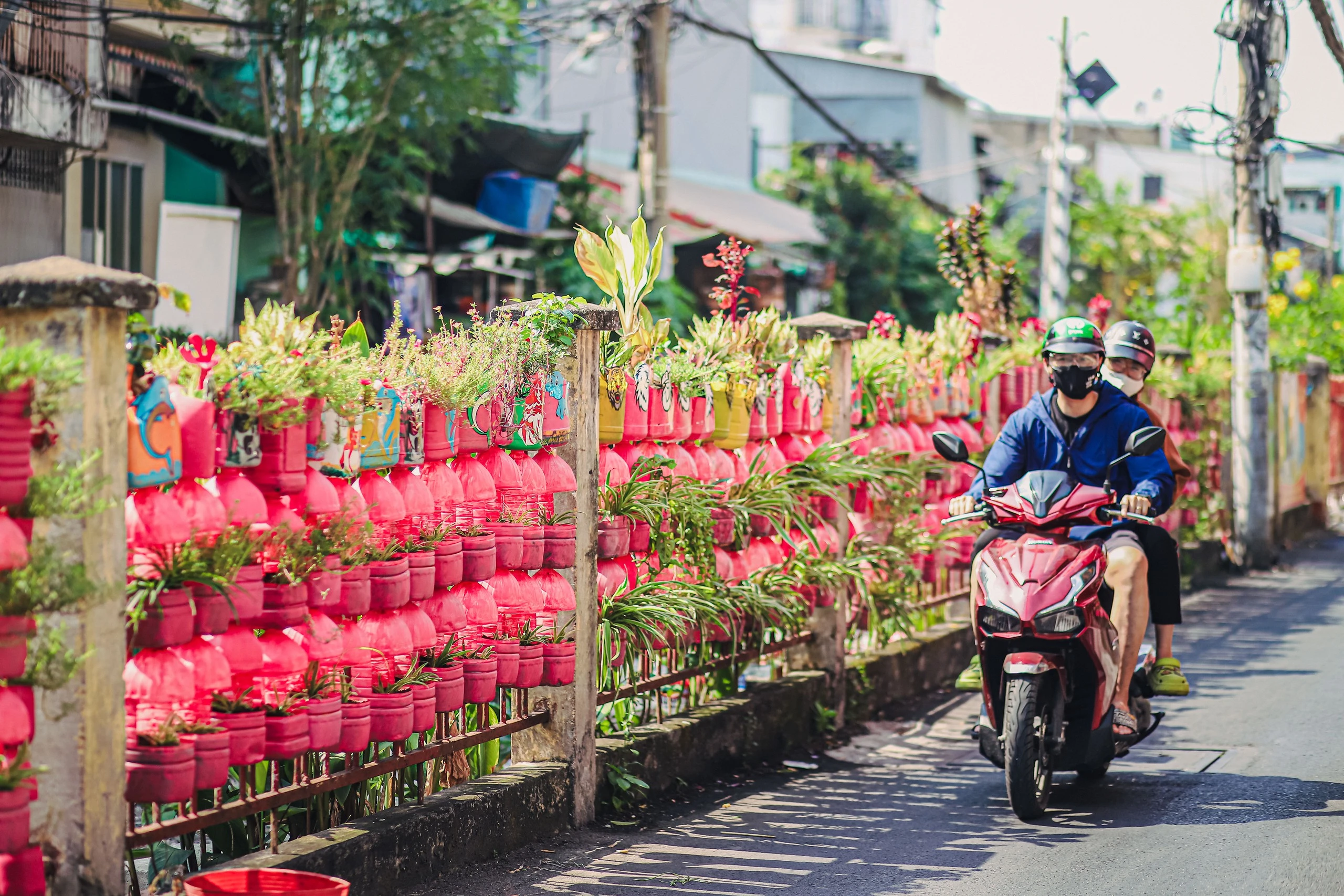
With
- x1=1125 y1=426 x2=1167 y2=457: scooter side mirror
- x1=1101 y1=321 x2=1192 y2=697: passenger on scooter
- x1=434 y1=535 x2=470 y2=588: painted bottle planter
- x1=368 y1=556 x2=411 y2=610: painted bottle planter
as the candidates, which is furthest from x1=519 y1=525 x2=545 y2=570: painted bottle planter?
x1=1101 y1=321 x2=1192 y2=697: passenger on scooter

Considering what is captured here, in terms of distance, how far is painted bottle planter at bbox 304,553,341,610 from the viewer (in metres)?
4.32

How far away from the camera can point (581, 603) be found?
5.79m

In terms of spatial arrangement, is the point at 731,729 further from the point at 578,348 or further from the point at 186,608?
the point at 186,608

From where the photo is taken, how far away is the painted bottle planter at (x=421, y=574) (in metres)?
4.82

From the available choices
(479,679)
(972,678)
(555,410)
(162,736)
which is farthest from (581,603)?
(162,736)

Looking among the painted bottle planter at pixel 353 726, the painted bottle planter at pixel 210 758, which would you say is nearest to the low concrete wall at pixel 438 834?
the painted bottle planter at pixel 353 726

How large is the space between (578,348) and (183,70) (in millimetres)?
8708

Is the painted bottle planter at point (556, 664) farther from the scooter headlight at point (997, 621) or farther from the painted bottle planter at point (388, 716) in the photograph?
the scooter headlight at point (997, 621)

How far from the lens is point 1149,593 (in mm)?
6859

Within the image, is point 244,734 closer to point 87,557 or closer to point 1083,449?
point 87,557

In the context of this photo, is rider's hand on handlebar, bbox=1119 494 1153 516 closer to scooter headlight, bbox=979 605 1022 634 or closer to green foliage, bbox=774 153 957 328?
scooter headlight, bbox=979 605 1022 634

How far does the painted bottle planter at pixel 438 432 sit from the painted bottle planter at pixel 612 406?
1059 millimetres

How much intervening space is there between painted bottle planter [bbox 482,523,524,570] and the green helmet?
254cm

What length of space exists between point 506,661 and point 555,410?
3.17ft
